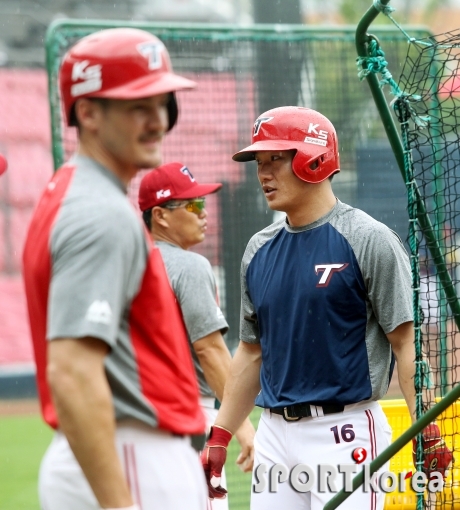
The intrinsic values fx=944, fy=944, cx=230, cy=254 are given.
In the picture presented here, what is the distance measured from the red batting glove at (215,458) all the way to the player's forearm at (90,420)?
2268 millimetres

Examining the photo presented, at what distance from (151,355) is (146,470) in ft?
1.03

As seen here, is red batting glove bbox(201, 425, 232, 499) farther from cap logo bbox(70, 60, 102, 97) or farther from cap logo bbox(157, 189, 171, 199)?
cap logo bbox(70, 60, 102, 97)

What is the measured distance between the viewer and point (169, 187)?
5262 millimetres

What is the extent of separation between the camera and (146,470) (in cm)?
255

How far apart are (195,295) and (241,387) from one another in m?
0.59

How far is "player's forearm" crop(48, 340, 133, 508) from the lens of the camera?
7.45ft

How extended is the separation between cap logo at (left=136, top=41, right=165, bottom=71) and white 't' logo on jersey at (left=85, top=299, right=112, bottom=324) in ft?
2.27

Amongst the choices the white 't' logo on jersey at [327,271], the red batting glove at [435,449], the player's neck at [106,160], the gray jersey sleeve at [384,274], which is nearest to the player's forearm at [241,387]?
the white 't' logo on jersey at [327,271]

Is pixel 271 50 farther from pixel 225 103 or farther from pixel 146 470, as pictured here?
pixel 146 470

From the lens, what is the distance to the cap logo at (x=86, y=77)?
8.29 ft

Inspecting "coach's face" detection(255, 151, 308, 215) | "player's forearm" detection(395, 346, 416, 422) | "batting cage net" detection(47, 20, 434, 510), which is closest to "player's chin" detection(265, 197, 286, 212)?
"coach's face" detection(255, 151, 308, 215)

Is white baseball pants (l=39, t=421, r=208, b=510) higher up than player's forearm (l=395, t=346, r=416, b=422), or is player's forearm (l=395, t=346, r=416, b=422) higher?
white baseball pants (l=39, t=421, r=208, b=510)

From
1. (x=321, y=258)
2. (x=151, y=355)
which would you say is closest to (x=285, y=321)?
(x=321, y=258)

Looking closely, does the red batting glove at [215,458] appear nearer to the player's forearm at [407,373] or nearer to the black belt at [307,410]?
the black belt at [307,410]
